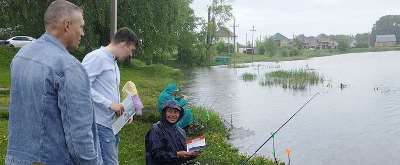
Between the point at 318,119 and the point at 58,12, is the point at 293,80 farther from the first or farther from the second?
the point at 58,12

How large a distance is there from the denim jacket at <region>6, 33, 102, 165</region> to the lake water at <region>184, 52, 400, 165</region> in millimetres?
9929

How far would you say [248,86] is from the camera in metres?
33.6

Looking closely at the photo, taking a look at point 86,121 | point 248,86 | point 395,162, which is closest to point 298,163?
point 395,162

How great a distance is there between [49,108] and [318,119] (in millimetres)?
17367

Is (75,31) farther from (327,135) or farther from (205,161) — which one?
(327,135)

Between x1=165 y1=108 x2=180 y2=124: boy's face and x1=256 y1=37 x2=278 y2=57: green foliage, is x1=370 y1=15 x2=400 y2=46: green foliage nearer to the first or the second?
x1=256 y1=37 x2=278 y2=57: green foliage

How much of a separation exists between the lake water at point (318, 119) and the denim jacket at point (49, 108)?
9.93 metres

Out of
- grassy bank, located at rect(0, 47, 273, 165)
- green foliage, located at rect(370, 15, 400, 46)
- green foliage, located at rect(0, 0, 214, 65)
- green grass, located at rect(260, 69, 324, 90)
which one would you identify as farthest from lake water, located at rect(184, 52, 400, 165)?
green foliage, located at rect(370, 15, 400, 46)

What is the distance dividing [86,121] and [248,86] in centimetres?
3058

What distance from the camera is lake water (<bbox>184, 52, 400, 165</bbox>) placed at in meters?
13.9

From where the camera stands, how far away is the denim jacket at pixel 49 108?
3.12 meters

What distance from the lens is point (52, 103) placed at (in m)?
3.14

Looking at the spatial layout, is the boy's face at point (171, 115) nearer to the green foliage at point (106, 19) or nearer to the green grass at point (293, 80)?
the green foliage at point (106, 19)

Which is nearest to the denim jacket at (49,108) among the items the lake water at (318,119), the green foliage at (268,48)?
the lake water at (318,119)
